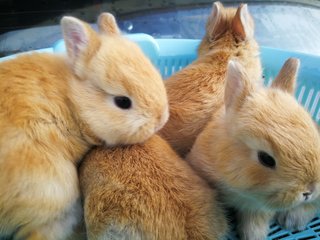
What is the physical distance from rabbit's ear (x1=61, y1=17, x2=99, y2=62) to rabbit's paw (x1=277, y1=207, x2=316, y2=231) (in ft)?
2.22

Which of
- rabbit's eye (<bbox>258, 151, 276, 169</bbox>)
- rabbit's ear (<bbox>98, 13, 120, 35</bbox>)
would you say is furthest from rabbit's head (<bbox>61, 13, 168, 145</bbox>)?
rabbit's eye (<bbox>258, 151, 276, 169</bbox>)

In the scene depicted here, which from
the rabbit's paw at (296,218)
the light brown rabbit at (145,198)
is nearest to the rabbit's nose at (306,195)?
the light brown rabbit at (145,198)

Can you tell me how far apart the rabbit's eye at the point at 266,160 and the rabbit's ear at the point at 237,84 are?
140 mm

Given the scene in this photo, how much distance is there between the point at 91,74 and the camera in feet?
3.14

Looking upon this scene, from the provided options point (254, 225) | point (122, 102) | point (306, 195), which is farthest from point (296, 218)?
point (122, 102)

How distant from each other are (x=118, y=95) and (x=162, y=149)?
0.56 ft

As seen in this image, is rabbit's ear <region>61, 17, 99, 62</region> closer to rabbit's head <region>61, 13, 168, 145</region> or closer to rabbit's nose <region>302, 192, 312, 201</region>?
rabbit's head <region>61, 13, 168, 145</region>

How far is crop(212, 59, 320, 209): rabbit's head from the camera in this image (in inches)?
32.3

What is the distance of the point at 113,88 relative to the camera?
36.7 inches

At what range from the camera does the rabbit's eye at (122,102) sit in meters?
0.94

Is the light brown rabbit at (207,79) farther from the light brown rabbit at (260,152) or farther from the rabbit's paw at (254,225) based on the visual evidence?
the rabbit's paw at (254,225)

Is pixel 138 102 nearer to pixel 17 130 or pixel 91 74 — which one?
pixel 91 74

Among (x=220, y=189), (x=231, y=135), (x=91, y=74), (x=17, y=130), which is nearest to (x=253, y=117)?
(x=231, y=135)

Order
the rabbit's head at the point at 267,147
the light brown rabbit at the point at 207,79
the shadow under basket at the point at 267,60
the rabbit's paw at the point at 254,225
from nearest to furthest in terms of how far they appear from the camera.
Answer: the rabbit's head at the point at 267,147, the rabbit's paw at the point at 254,225, the light brown rabbit at the point at 207,79, the shadow under basket at the point at 267,60
